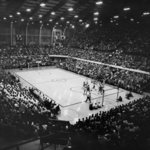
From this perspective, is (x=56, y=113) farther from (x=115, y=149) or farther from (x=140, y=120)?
(x=115, y=149)

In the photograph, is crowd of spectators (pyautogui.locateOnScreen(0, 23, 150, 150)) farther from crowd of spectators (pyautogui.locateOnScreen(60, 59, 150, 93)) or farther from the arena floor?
the arena floor

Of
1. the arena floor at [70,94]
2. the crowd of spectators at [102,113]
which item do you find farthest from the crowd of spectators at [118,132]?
the arena floor at [70,94]

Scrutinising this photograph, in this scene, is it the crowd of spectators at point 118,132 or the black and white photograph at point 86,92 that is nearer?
the crowd of spectators at point 118,132

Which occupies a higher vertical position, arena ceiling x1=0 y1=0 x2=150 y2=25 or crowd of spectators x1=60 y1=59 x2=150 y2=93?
arena ceiling x1=0 y1=0 x2=150 y2=25

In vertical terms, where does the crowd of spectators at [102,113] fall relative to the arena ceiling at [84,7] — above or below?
below

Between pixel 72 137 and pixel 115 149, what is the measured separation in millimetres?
2968

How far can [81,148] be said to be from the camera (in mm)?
9234

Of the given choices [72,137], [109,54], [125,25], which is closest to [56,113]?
[72,137]

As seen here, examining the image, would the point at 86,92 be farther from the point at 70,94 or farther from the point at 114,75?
the point at 114,75

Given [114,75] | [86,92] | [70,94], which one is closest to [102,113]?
[70,94]

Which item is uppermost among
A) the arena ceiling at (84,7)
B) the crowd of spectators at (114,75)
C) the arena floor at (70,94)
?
the arena ceiling at (84,7)

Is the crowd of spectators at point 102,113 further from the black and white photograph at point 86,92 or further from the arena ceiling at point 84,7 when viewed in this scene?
the arena ceiling at point 84,7

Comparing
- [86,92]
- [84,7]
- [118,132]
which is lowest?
[86,92]

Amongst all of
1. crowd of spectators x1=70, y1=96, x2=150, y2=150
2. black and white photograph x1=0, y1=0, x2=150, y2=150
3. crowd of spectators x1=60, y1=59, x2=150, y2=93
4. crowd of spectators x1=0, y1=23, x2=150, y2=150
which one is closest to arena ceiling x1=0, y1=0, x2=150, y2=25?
black and white photograph x1=0, y1=0, x2=150, y2=150
